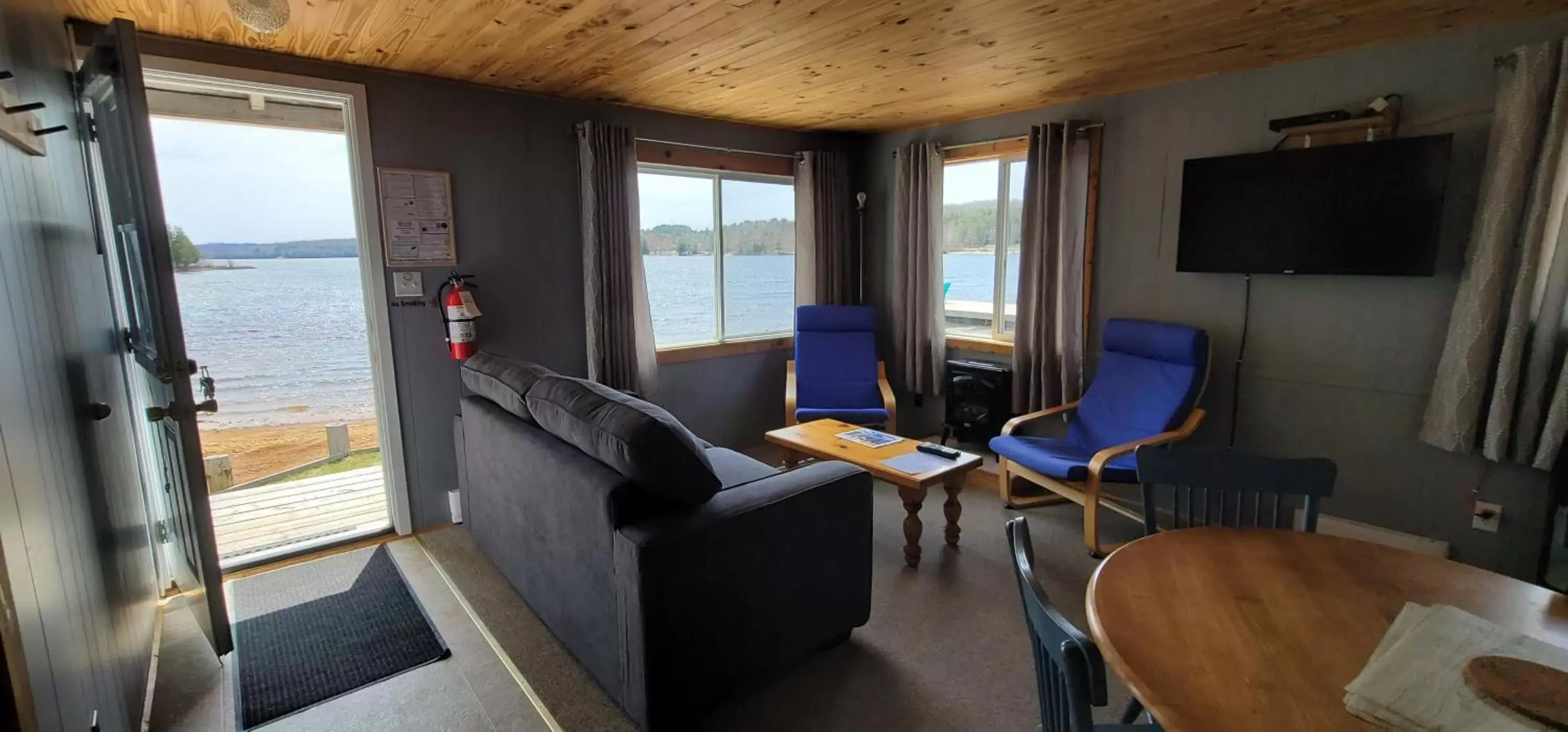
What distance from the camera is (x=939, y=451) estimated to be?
120 inches

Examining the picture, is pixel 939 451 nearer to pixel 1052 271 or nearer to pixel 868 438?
pixel 868 438

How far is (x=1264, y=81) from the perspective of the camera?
2.98 m

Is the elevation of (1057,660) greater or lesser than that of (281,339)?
lesser

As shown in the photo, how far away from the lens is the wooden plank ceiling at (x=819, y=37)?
220cm

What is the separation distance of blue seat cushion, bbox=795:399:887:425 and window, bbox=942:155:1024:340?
90 centimetres

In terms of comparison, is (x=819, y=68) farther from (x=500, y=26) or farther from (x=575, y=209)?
(x=575, y=209)

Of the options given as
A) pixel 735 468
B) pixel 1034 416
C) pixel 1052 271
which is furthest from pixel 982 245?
pixel 735 468

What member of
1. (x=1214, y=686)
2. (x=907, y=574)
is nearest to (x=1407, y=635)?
(x=1214, y=686)

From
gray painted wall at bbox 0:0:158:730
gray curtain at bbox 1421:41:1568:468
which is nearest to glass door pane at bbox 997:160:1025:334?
gray curtain at bbox 1421:41:1568:468

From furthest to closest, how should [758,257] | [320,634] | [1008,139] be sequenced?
[758,257] < [1008,139] < [320,634]

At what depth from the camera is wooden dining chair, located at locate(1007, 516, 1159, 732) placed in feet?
3.08

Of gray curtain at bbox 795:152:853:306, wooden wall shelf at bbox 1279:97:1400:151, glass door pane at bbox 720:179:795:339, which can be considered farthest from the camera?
gray curtain at bbox 795:152:853:306

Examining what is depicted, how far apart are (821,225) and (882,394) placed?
1.26 metres

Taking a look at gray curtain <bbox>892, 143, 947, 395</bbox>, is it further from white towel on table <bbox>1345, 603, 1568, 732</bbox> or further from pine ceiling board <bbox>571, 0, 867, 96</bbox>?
white towel on table <bbox>1345, 603, 1568, 732</bbox>
